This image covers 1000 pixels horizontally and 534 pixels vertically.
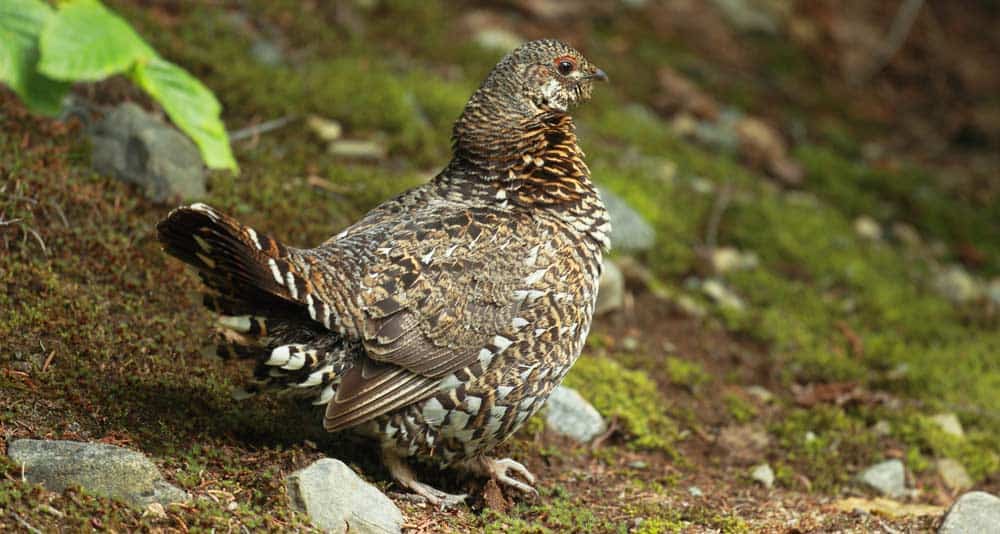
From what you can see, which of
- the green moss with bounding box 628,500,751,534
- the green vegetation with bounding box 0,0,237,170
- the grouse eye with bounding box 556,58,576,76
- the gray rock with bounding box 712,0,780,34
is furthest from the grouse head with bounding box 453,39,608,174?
the gray rock with bounding box 712,0,780,34

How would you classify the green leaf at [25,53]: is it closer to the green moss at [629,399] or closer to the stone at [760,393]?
the green moss at [629,399]

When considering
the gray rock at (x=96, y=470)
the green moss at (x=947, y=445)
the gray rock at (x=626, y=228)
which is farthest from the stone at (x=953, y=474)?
the gray rock at (x=96, y=470)

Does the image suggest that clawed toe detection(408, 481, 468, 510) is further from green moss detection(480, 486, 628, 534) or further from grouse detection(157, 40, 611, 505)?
green moss detection(480, 486, 628, 534)

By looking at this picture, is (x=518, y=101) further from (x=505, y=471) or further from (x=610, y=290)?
(x=610, y=290)

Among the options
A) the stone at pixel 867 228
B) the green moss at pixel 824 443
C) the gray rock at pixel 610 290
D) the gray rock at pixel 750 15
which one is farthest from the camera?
the gray rock at pixel 750 15

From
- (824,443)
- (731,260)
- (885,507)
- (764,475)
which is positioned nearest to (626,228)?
(731,260)

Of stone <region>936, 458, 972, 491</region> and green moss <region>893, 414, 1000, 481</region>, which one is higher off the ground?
green moss <region>893, 414, 1000, 481</region>
